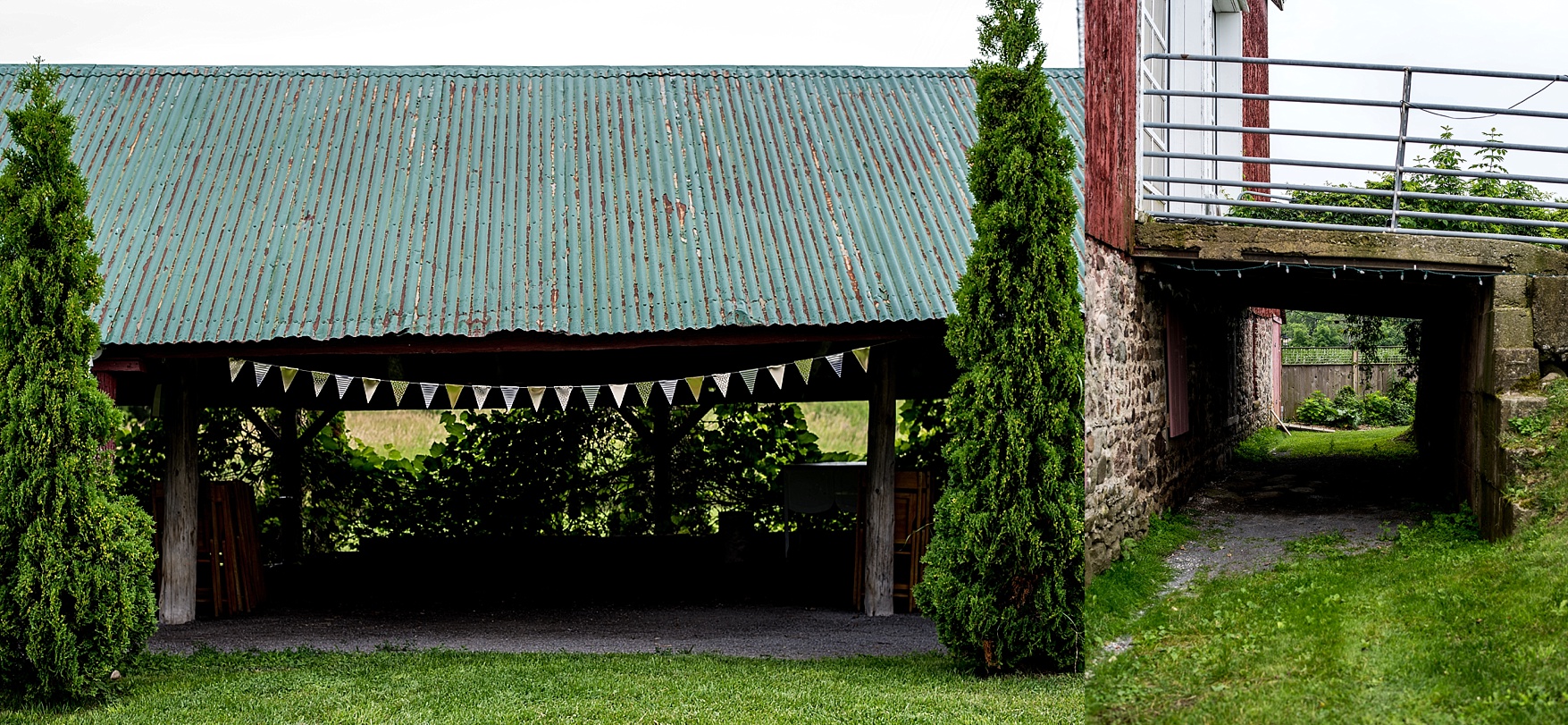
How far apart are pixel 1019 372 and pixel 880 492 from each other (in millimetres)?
3334

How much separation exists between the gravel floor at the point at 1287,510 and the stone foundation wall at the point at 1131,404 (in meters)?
0.39

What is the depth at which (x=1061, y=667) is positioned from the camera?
8.16 meters

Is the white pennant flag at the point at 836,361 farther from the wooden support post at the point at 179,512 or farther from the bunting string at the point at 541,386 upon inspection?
the wooden support post at the point at 179,512

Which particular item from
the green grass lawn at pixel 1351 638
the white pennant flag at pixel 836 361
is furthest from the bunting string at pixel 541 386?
the green grass lawn at pixel 1351 638

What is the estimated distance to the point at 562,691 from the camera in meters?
8.01

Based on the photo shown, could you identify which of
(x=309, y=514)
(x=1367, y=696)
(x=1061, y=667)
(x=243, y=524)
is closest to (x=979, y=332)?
(x=1061, y=667)

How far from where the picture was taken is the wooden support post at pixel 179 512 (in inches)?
424

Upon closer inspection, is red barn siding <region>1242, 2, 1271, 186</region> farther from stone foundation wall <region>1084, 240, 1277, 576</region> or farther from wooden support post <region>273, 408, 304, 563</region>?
wooden support post <region>273, 408, 304, 563</region>

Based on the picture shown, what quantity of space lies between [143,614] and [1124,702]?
20.0ft

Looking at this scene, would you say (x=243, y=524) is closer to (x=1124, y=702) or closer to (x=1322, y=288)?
(x=1124, y=702)

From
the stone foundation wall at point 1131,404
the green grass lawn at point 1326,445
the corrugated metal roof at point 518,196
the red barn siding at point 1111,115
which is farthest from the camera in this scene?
the green grass lawn at point 1326,445

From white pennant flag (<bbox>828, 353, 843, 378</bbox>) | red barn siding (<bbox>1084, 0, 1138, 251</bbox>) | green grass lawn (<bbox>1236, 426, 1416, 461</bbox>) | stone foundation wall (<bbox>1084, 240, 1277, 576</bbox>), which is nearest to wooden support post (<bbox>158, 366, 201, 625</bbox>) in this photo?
white pennant flag (<bbox>828, 353, 843, 378</bbox>)

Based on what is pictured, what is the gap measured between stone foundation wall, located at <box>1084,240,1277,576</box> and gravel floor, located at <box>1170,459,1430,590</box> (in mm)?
386

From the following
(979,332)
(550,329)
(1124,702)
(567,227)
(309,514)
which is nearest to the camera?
(1124,702)
